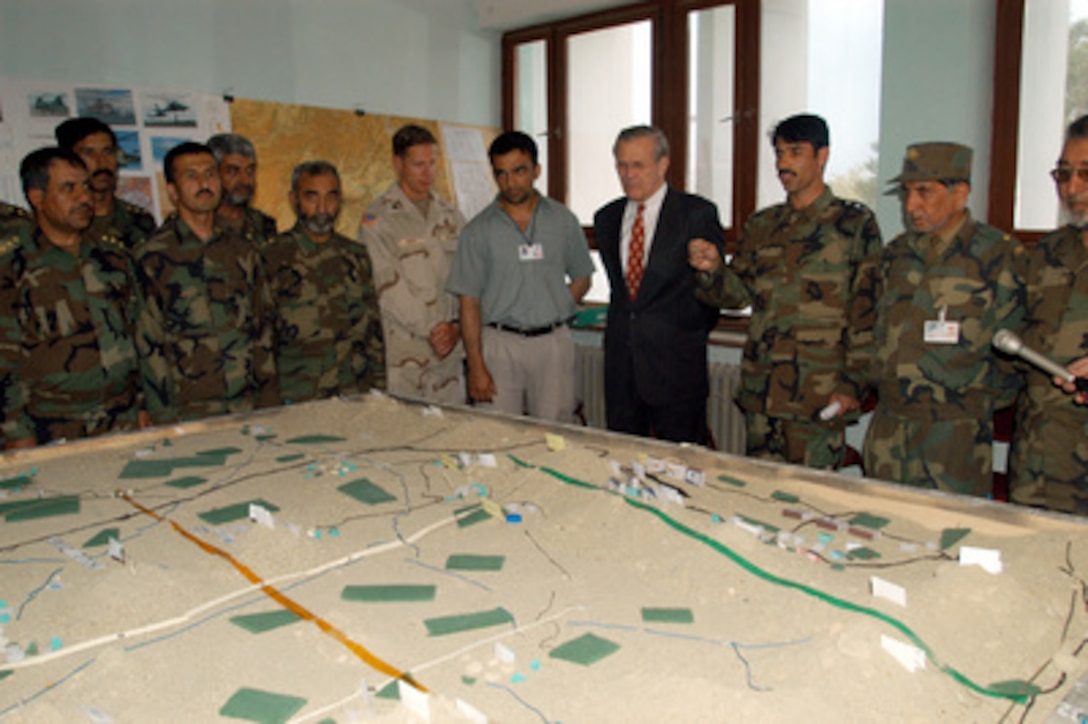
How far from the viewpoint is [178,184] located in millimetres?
2977

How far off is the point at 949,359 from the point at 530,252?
1.67 meters

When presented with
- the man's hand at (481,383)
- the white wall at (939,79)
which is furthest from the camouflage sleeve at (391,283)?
the white wall at (939,79)

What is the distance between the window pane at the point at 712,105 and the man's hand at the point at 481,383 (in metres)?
1.74

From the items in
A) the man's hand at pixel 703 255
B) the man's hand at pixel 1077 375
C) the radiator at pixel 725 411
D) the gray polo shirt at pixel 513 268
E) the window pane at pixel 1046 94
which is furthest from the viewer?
the radiator at pixel 725 411

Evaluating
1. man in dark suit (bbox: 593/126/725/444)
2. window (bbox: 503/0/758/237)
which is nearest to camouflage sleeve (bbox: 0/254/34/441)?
man in dark suit (bbox: 593/126/725/444)

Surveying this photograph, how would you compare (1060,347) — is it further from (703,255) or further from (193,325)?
(193,325)

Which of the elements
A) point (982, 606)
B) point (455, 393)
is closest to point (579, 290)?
point (455, 393)

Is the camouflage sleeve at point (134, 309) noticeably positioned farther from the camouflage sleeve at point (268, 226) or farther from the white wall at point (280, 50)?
the white wall at point (280, 50)

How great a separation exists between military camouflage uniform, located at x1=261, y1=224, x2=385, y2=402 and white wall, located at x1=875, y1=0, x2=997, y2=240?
2.37 metres

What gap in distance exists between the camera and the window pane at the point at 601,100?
4.81 meters

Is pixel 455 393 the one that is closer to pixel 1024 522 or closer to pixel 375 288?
pixel 375 288

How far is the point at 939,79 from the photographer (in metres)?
3.49

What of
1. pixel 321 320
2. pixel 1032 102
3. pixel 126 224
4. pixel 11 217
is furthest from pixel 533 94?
pixel 11 217

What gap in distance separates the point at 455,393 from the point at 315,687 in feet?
9.64
